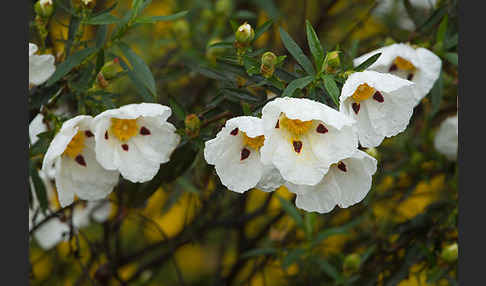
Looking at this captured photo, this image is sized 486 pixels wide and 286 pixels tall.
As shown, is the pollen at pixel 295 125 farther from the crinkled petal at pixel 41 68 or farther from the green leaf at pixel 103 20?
the crinkled petal at pixel 41 68

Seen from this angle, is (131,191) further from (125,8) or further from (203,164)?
(125,8)

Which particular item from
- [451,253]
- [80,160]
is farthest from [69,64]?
[451,253]

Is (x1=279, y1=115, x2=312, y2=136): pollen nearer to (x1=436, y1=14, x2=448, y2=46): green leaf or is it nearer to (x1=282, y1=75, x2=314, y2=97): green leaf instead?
(x1=282, y1=75, x2=314, y2=97): green leaf

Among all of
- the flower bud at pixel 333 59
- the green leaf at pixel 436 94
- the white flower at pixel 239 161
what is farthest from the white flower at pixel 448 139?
the white flower at pixel 239 161

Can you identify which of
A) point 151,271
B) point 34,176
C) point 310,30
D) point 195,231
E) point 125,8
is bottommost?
point 151,271

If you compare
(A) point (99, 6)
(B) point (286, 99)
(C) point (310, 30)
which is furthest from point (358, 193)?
(A) point (99, 6)

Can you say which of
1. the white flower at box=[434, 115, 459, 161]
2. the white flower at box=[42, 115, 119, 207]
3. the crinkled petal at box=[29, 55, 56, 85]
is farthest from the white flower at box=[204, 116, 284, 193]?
the white flower at box=[434, 115, 459, 161]
